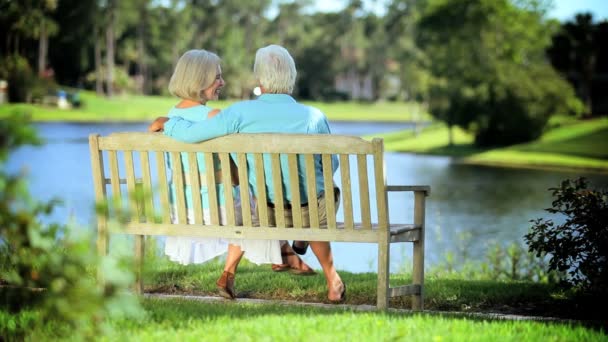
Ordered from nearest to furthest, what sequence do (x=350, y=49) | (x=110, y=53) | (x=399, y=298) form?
(x=399, y=298), (x=110, y=53), (x=350, y=49)

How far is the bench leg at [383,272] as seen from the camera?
5145 millimetres

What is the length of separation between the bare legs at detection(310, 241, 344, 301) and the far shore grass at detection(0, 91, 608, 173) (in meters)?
19.5

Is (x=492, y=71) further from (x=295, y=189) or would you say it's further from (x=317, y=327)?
(x=317, y=327)

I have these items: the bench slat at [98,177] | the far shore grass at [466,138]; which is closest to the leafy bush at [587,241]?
the bench slat at [98,177]

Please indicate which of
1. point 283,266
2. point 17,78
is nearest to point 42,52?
point 17,78

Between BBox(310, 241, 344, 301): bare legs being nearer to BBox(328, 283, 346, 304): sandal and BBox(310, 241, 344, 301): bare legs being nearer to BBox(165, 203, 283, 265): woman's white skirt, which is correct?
BBox(328, 283, 346, 304): sandal

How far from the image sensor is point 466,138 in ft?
159

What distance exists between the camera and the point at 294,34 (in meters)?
92.9

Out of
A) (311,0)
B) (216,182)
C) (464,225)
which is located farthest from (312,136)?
(311,0)

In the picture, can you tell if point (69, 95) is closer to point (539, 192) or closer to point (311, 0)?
point (311, 0)

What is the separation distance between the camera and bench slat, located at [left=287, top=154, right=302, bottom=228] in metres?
5.21

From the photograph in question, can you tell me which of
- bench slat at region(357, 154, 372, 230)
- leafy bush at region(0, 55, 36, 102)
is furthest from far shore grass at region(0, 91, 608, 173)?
bench slat at region(357, 154, 372, 230)

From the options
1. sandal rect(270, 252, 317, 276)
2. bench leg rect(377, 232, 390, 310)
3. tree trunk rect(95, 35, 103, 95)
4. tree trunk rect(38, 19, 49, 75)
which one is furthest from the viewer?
tree trunk rect(95, 35, 103, 95)

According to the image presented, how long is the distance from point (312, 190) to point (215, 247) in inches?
28.0
